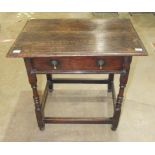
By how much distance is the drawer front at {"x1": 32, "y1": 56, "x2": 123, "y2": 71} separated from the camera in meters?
1.25

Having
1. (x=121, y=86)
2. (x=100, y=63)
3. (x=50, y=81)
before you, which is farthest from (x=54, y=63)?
(x=50, y=81)

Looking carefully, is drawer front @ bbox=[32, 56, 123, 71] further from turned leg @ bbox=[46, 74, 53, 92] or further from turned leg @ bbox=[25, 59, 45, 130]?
turned leg @ bbox=[46, 74, 53, 92]

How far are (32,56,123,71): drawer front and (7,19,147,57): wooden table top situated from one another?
6 centimetres

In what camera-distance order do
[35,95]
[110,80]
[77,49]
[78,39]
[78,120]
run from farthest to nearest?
[110,80] → [78,120] → [35,95] → [78,39] → [77,49]

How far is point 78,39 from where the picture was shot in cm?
134

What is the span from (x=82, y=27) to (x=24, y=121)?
0.90 meters

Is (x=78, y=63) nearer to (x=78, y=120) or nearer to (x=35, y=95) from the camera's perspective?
(x=35, y=95)

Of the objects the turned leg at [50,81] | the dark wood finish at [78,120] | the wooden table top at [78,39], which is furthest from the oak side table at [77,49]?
the turned leg at [50,81]

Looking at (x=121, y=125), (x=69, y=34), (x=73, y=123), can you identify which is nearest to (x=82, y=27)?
(x=69, y=34)

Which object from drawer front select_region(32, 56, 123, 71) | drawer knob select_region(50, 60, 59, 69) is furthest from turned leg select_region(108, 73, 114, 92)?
drawer knob select_region(50, 60, 59, 69)

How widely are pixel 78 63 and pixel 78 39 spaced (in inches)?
6.7

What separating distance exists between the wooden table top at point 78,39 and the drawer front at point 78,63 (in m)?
0.06

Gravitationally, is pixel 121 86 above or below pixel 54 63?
below

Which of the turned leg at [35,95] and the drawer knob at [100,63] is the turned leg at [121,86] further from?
the turned leg at [35,95]
